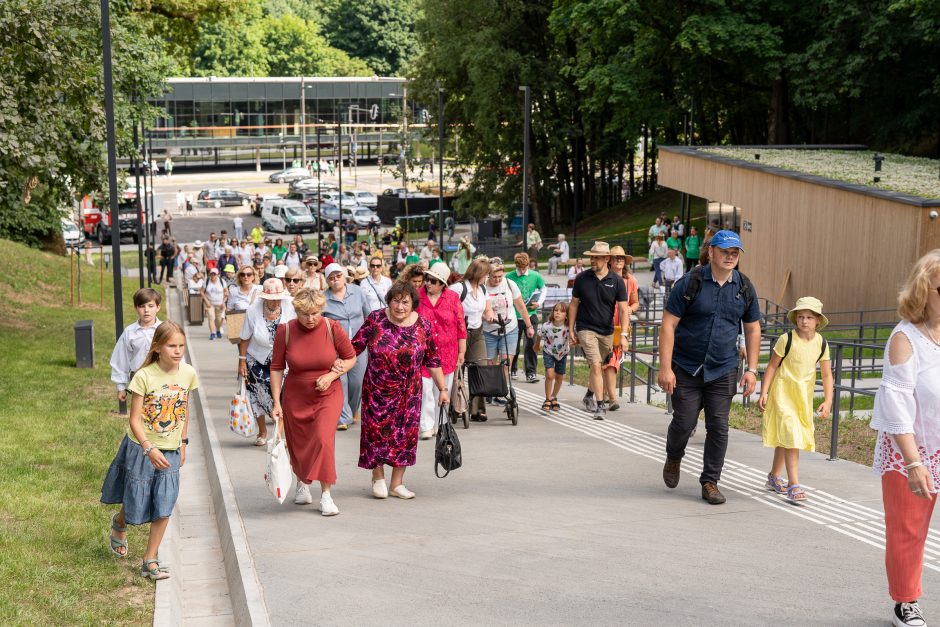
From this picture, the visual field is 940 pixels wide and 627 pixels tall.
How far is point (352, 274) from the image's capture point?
1429 cm

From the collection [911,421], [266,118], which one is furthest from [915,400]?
[266,118]

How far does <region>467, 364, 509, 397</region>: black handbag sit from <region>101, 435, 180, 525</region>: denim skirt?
5332 millimetres

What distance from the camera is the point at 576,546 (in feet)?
23.9

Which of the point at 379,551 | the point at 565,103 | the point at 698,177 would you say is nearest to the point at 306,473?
the point at 379,551

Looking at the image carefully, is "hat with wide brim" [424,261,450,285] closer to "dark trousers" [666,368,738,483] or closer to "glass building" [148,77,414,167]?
"dark trousers" [666,368,738,483]

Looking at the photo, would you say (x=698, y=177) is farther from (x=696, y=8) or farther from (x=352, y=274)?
(x=352, y=274)

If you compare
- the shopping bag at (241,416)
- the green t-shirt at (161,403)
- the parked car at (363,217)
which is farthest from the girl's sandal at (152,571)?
the parked car at (363,217)

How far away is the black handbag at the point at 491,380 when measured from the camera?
12.0m

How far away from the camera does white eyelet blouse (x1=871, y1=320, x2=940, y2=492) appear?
5.25 m

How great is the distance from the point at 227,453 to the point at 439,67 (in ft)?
145

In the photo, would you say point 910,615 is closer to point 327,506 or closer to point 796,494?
point 796,494

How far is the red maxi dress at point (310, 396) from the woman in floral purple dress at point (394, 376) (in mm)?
258

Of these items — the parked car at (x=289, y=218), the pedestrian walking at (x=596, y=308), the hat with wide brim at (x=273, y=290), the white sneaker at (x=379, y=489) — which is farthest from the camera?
the parked car at (x=289, y=218)

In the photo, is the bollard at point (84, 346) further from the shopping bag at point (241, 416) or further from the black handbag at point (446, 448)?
the black handbag at point (446, 448)
